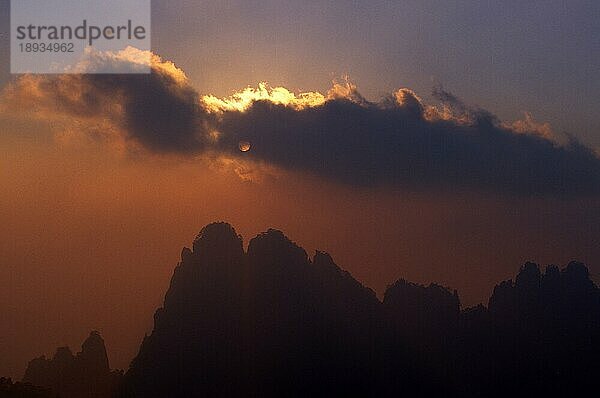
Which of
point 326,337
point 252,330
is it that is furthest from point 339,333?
point 252,330

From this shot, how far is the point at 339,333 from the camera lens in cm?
11644

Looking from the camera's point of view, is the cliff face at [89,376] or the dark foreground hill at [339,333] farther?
the dark foreground hill at [339,333]

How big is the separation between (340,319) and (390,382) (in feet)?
49.4

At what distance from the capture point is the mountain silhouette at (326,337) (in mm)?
106062

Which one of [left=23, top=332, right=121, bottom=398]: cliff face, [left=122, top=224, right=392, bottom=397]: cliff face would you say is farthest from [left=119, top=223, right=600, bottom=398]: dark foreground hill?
[left=23, top=332, right=121, bottom=398]: cliff face

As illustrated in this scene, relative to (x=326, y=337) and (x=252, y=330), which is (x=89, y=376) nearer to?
(x=252, y=330)

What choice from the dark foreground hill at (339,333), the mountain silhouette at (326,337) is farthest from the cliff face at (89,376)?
the dark foreground hill at (339,333)

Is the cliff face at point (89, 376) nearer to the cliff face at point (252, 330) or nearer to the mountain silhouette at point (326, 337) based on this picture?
the mountain silhouette at point (326, 337)

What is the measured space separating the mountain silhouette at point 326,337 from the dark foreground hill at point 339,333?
0.20m

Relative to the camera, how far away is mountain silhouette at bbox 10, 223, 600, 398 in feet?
348

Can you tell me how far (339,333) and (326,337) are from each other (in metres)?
3.31

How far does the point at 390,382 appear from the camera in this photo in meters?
112

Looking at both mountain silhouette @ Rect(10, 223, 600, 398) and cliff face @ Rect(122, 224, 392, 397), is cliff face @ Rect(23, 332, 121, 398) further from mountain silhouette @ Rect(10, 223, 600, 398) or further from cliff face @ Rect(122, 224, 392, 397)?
cliff face @ Rect(122, 224, 392, 397)

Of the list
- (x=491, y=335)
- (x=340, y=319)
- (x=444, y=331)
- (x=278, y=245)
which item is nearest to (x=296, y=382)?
(x=340, y=319)
